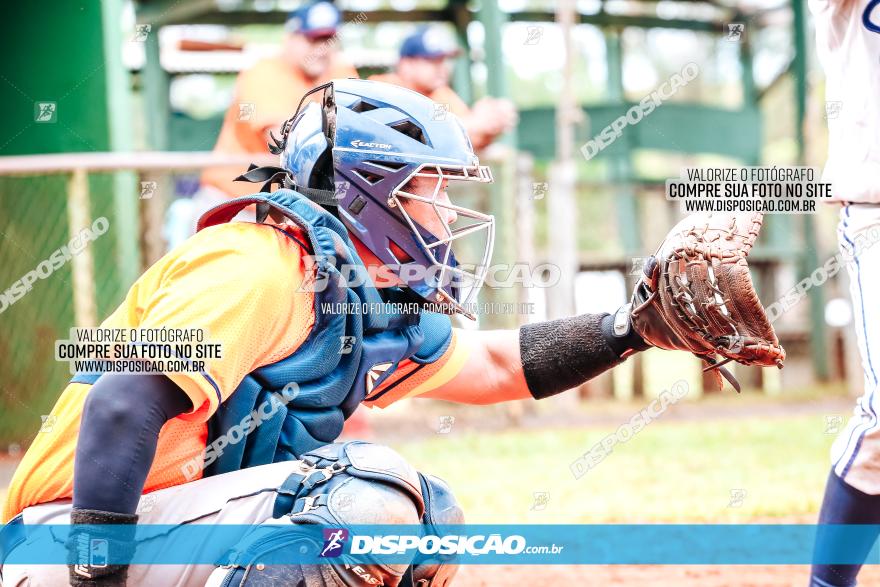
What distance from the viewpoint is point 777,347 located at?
281 cm

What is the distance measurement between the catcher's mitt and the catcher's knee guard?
0.77m

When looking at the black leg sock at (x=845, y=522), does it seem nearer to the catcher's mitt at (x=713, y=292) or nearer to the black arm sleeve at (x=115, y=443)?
the catcher's mitt at (x=713, y=292)

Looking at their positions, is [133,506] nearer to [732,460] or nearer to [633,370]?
[732,460]

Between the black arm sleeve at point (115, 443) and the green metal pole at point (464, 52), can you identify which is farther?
the green metal pole at point (464, 52)

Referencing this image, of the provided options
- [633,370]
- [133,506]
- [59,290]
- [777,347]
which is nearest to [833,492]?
[777,347]

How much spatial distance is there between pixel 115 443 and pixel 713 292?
4.73 feet

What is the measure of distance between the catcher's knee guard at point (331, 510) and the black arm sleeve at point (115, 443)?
11.5 inches

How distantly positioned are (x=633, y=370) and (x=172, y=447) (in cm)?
855

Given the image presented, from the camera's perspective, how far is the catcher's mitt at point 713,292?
2736 millimetres

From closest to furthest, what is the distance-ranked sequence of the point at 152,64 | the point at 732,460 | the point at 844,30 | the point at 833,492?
the point at 833,492 < the point at 844,30 < the point at 732,460 < the point at 152,64

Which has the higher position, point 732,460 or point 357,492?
point 357,492

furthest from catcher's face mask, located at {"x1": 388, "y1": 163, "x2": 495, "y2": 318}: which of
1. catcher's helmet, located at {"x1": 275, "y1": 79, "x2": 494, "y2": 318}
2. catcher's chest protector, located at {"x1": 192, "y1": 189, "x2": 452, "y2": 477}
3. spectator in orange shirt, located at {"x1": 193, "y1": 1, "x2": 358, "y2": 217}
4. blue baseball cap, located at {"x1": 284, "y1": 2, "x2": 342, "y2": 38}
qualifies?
blue baseball cap, located at {"x1": 284, "y1": 2, "x2": 342, "y2": 38}

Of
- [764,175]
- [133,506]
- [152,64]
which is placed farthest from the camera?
[152,64]

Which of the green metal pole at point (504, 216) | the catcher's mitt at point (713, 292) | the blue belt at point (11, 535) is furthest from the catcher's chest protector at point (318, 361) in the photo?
the green metal pole at point (504, 216)
